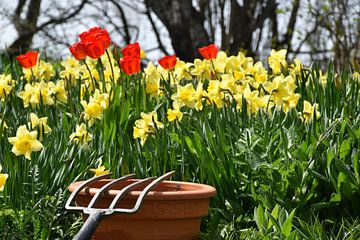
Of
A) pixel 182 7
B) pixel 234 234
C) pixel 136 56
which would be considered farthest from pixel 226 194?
pixel 182 7

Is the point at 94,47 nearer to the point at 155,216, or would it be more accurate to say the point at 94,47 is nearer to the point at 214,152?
the point at 214,152

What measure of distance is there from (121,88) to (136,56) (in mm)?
338

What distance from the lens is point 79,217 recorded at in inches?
111

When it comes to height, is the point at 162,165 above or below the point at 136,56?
below

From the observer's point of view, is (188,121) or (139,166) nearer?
(139,166)

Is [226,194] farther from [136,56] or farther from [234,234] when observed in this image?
[136,56]

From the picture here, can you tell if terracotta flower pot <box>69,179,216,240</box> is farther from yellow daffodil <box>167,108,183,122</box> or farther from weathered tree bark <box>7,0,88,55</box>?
weathered tree bark <box>7,0,88,55</box>

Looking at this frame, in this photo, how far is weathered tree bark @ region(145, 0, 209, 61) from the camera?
9922 mm

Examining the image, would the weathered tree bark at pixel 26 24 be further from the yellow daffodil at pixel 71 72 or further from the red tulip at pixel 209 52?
the red tulip at pixel 209 52

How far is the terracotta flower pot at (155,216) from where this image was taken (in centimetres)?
231

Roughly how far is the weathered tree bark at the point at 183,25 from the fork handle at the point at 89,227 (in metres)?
7.84

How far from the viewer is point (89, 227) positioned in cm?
209

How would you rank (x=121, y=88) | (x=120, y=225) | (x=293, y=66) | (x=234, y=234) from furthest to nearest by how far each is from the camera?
(x=293, y=66)
(x=121, y=88)
(x=234, y=234)
(x=120, y=225)

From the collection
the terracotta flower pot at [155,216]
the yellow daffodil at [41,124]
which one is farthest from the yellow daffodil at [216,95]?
the terracotta flower pot at [155,216]
